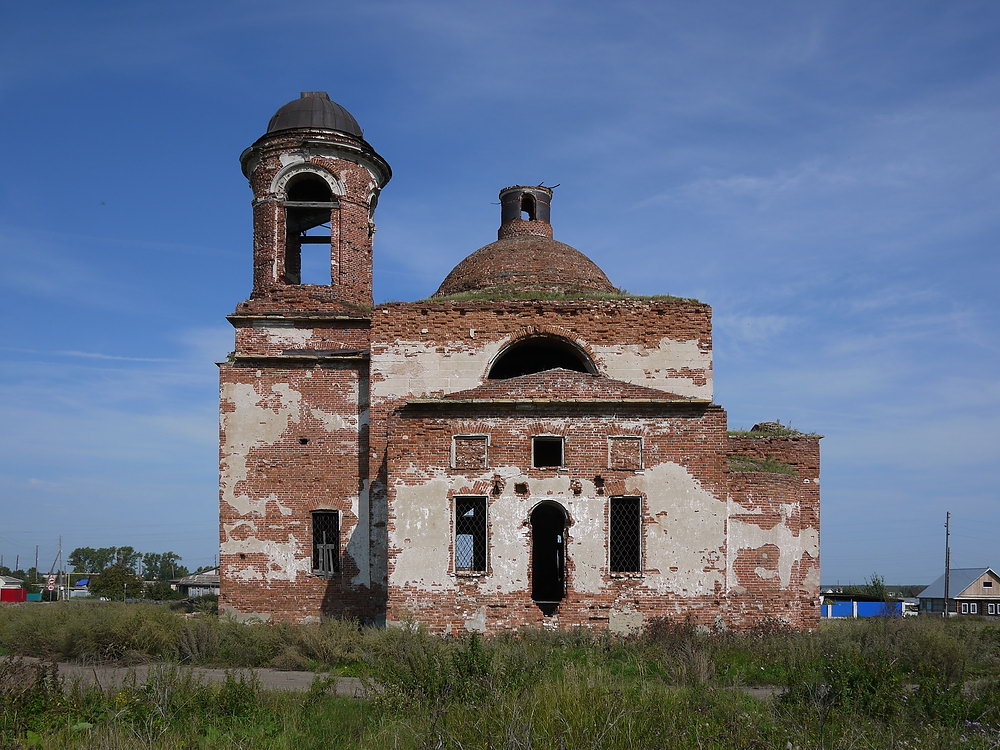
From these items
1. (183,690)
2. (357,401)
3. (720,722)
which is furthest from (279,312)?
(720,722)

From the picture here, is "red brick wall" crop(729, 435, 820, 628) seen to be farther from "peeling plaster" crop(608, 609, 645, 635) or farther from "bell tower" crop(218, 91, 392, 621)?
"bell tower" crop(218, 91, 392, 621)

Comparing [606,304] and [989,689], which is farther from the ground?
[606,304]

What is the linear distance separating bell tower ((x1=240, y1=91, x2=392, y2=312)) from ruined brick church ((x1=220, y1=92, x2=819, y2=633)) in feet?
0.14

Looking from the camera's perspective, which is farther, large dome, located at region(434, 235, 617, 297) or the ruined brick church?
large dome, located at region(434, 235, 617, 297)

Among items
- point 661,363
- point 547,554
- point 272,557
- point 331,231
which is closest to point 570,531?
point 661,363

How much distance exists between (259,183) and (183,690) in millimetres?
12893

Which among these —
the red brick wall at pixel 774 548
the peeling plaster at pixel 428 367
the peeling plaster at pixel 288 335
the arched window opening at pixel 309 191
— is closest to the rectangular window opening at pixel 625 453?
the red brick wall at pixel 774 548

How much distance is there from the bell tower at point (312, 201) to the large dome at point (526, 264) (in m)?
2.76

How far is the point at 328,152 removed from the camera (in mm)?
18672

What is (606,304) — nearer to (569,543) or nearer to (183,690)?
(569,543)

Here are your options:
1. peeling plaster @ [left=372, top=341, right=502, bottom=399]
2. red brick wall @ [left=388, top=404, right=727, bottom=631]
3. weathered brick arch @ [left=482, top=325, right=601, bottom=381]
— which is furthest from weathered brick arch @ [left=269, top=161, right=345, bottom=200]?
red brick wall @ [left=388, top=404, right=727, bottom=631]

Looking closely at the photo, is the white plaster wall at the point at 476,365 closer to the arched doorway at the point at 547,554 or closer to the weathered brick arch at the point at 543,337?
the weathered brick arch at the point at 543,337

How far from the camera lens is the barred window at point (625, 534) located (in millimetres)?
14477

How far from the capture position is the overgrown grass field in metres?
6.30
